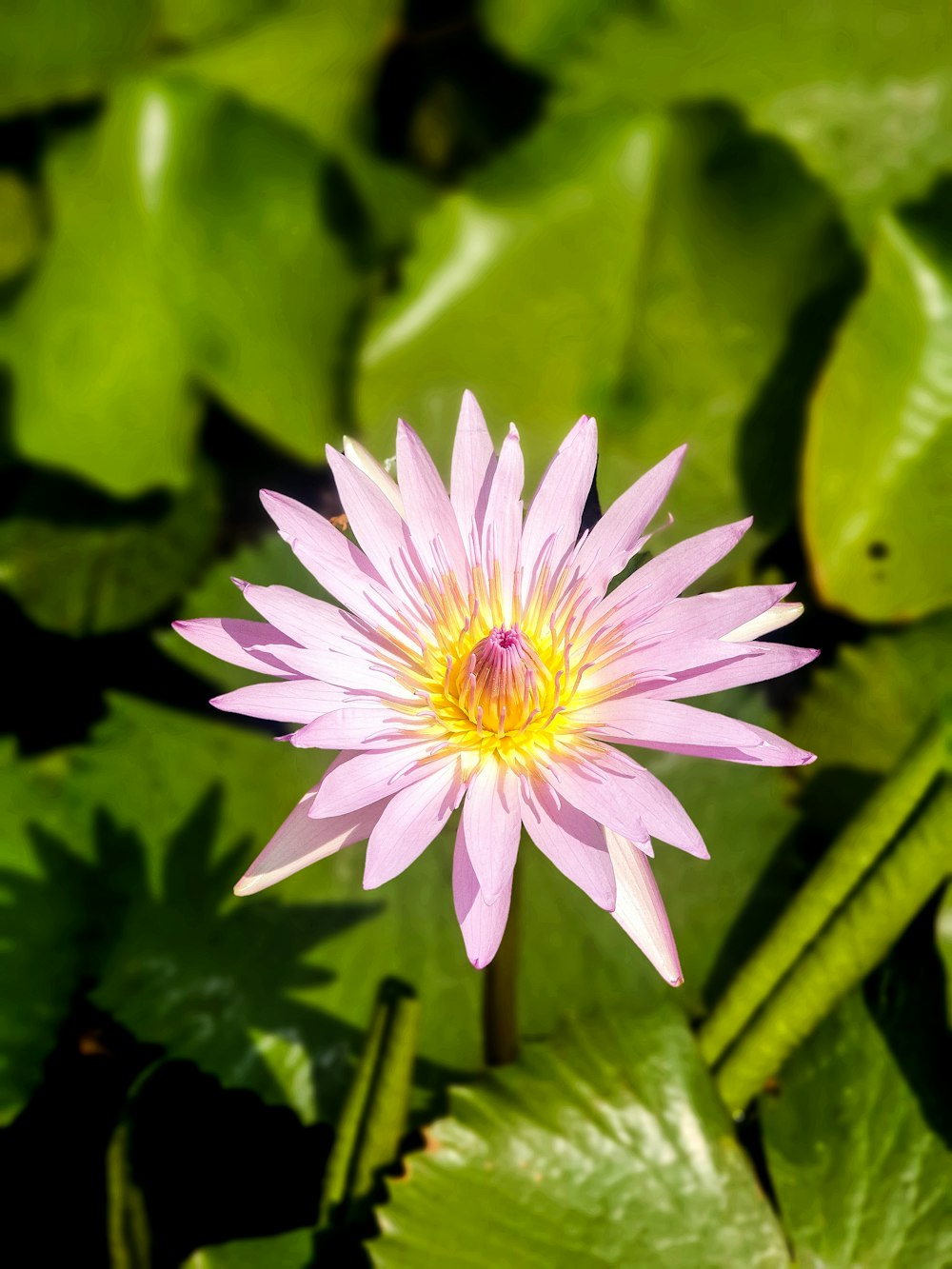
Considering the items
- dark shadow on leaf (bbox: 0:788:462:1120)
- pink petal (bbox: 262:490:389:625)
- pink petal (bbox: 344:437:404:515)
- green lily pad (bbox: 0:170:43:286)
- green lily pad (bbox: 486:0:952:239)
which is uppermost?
green lily pad (bbox: 486:0:952:239)

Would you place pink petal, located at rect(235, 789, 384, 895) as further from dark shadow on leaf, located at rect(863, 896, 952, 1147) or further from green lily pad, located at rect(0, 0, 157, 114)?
green lily pad, located at rect(0, 0, 157, 114)

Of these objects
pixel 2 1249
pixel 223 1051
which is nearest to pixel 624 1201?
pixel 223 1051

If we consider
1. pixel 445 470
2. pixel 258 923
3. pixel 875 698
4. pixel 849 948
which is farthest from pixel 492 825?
pixel 875 698

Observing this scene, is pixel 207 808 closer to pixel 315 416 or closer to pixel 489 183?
pixel 315 416

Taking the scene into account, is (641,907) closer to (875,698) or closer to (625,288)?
(875,698)

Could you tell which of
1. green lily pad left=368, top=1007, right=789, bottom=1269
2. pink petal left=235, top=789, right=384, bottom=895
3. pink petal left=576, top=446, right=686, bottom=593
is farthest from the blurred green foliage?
pink petal left=576, top=446, right=686, bottom=593
